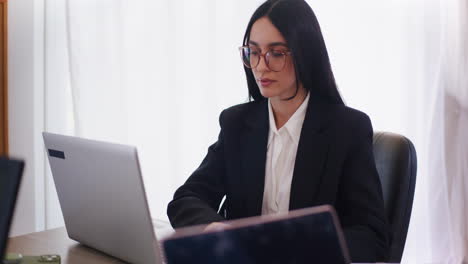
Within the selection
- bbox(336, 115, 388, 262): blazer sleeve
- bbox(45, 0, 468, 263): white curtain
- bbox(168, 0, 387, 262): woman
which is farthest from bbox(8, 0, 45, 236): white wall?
bbox(336, 115, 388, 262): blazer sleeve

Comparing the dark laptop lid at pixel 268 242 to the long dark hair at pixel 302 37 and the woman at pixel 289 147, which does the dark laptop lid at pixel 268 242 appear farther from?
the long dark hair at pixel 302 37

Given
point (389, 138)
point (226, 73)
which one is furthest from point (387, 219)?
point (226, 73)

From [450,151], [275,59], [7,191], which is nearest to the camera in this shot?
[7,191]

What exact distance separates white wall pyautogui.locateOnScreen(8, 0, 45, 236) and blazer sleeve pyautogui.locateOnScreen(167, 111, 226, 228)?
232 cm

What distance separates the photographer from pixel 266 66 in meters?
1.64

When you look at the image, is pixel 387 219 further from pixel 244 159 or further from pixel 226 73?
pixel 226 73

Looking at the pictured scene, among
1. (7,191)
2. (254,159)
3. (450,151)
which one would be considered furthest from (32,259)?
(450,151)

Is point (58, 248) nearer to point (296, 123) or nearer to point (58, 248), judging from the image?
point (58, 248)

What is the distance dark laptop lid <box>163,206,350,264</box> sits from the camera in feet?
2.04

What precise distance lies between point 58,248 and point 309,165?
2.28 ft

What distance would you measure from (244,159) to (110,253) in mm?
508

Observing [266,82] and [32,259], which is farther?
[266,82]

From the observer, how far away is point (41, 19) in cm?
384

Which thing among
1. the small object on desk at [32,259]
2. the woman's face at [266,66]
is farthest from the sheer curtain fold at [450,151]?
the small object on desk at [32,259]
